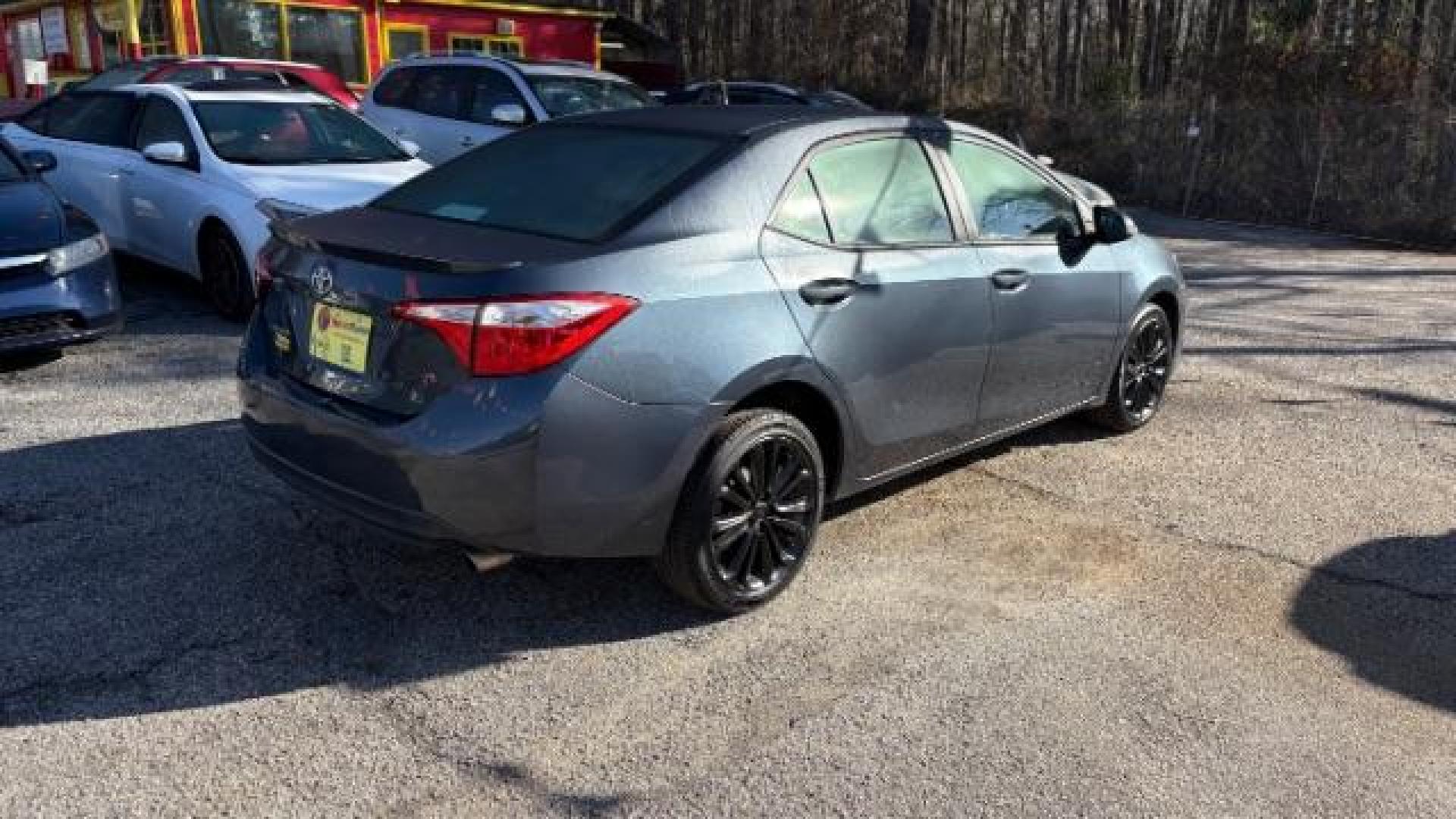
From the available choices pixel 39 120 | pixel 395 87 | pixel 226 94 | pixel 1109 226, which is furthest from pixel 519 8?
pixel 1109 226

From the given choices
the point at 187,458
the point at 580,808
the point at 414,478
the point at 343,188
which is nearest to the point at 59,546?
the point at 187,458

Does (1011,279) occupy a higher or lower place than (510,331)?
lower

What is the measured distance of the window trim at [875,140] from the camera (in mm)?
4004

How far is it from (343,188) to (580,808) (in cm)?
555

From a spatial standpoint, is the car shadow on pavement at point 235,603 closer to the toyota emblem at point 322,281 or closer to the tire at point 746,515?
the tire at point 746,515

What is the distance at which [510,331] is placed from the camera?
129 inches

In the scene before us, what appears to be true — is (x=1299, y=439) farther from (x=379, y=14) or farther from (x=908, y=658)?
(x=379, y=14)

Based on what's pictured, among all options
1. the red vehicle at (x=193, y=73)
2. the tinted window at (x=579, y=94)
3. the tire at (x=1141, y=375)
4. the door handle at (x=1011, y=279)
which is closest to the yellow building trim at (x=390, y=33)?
the red vehicle at (x=193, y=73)

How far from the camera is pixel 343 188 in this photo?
755cm

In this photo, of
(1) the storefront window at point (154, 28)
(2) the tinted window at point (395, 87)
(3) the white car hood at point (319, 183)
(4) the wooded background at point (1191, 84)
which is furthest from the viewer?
(1) the storefront window at point (154, 28)

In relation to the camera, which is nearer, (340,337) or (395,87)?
(340,337)

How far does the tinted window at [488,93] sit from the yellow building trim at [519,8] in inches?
420

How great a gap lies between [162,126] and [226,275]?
1.40 meters

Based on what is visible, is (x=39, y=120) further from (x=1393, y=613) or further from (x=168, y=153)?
(x=1393, y=613)
